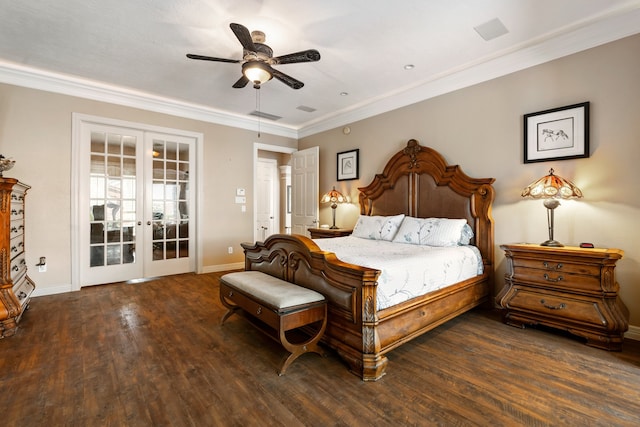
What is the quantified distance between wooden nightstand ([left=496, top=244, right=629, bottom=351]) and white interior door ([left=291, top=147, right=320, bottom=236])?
3431mm

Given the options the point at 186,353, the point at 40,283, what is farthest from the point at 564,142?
the point at 40,283

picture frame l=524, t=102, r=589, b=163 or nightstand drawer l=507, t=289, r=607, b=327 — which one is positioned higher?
picture frame l=524, t=102, r=589, b=163

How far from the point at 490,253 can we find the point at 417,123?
1.95 m

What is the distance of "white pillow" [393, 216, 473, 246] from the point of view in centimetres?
327

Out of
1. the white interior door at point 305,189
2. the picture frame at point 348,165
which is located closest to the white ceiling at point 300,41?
the picture frame at point 348,165

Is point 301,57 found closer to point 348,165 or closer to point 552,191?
point 552,191

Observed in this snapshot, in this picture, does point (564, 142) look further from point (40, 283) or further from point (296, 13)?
point (40, 283)

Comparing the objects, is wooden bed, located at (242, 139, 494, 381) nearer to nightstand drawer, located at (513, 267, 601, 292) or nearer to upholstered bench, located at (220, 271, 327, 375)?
upholstered bench, located at (220, 271, 327, 375)

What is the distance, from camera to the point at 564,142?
2891mm

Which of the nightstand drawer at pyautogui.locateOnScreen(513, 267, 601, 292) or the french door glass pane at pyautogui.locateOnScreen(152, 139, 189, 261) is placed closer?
the nightstand drawer at pyautogui.locateOnScreen(513, 267, 601, 292)

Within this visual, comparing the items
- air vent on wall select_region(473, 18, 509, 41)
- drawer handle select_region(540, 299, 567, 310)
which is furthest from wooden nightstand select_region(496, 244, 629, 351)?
air vent on wall select_region(473, 18, 509, 41)

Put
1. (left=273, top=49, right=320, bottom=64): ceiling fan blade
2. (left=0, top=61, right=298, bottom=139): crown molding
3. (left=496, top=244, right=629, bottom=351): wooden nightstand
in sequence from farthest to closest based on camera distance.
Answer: (left=0, top=61, right=298, bottom=139): crown molding < (left=273, top=49, right=320, bottom=64): ceiling fan blade < (left=496, top=244, right=629, bottom=351): wooden nightstand

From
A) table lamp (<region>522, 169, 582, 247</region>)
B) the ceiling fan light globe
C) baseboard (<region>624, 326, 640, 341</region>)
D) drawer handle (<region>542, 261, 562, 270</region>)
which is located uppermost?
the ceiling fan light globe

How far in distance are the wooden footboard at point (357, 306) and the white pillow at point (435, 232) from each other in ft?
1.86
